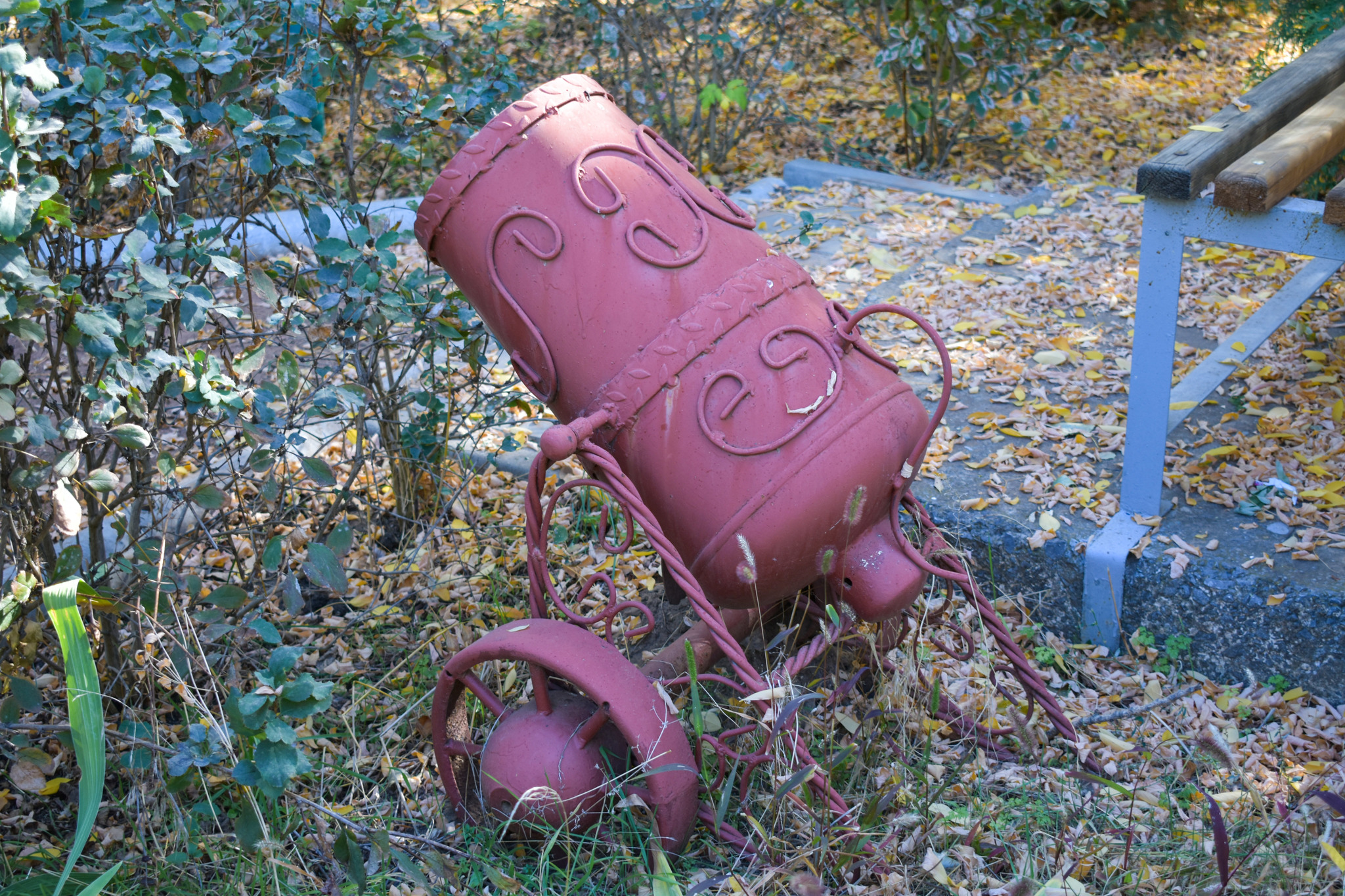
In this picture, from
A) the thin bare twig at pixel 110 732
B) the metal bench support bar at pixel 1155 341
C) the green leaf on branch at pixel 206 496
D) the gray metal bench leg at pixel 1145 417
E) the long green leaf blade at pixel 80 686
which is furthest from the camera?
the gray metal bench leg at pixel 1145 417

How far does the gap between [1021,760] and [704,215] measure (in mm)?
1393

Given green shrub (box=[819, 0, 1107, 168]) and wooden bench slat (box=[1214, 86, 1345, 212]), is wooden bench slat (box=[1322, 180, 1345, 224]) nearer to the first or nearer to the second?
wooden bench slat (box=[1214, 86, 1345, 212])

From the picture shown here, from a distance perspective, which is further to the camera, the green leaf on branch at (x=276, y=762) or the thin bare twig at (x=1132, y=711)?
the thin bare twig at (x=1132, y=711)

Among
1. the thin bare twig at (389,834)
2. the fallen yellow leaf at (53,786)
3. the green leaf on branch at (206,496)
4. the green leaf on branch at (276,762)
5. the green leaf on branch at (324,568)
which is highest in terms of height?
the green leaf on branch at (206,496)

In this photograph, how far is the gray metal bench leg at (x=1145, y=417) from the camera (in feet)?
8.24

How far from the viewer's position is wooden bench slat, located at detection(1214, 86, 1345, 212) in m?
2.30

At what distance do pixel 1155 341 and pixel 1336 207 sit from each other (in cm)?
48

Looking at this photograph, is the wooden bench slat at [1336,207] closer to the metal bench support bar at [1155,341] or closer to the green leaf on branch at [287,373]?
the metal bench support bar at [1155,341]

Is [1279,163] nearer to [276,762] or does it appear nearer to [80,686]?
[276,762]

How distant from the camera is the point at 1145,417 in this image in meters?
2.67

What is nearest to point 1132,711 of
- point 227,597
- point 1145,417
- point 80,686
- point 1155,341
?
point 1145,417

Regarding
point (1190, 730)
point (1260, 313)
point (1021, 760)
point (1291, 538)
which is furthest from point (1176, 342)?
point (1021, 760)

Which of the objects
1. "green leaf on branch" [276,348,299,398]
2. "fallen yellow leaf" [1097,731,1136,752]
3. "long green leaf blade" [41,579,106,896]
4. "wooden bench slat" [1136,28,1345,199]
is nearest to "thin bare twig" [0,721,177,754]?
"long green leaf blade" [41,579,106,896]

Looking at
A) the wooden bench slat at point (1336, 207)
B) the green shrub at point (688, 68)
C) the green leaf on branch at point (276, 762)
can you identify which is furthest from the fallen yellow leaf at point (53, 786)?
the green shrub at point (688, 68)
